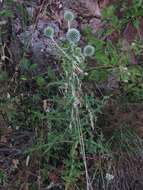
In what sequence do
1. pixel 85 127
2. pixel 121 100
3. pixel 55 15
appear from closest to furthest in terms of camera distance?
pixel 85 127 < pixel 121 100 < pixel 55 15

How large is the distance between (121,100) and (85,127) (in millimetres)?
373

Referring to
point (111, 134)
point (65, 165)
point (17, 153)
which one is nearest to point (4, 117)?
point (17, 153)

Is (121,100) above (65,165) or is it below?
above

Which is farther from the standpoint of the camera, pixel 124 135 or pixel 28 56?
pixel 28 56

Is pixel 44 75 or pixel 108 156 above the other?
pixel 44 75

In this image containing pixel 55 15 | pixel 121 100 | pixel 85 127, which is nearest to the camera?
pixel 85 127

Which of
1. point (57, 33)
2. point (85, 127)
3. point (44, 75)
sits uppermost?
point (57, 33)

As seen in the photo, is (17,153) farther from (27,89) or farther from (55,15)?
(55,15)

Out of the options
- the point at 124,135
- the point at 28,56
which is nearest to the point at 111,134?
the point at 124,135

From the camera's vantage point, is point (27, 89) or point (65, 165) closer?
point (65, 165)

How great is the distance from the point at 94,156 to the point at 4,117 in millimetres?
583

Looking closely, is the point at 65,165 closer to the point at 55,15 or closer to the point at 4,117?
the point at 4,117

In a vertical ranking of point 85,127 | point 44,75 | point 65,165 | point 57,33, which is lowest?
point 65,165

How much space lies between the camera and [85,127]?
262 centimetres
